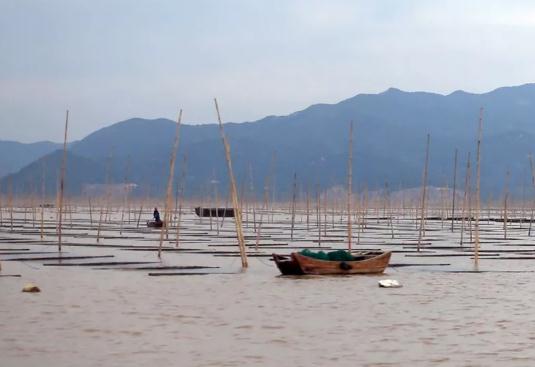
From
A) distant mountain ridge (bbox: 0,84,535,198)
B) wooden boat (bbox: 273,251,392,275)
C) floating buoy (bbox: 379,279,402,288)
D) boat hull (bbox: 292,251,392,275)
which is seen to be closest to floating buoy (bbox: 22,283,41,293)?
wooden boat (bbox: 273,251,392,275)

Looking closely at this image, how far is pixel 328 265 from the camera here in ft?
50.5

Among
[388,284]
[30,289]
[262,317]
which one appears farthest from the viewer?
[388,284]

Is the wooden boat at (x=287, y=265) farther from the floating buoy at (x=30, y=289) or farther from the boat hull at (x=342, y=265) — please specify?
the floating buoy at (x=30, y=289)

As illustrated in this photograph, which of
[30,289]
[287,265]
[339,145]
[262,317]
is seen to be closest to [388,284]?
[287,265]

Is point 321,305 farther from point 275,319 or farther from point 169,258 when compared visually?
point 169,258

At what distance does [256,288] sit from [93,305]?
279cm

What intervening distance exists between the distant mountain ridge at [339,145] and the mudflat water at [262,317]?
7559 cm

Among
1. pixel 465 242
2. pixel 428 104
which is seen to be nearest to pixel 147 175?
pixel 428 104

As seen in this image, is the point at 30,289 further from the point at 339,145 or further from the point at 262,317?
the point at 339,145

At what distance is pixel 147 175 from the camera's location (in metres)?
122

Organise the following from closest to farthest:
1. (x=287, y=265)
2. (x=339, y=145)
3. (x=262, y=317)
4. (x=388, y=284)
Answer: (x=262, y=317) < (x=388, y=284) < (x=287, y=265) < (x=339, y=145)

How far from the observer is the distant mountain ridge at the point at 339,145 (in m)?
120

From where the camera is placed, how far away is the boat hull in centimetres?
1525

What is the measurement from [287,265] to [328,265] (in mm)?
638
